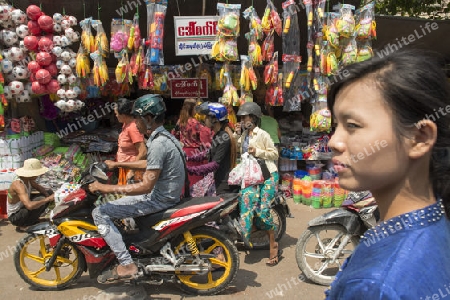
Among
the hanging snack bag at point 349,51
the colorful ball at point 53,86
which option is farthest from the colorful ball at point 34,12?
the hanging snack bag at point 349,51

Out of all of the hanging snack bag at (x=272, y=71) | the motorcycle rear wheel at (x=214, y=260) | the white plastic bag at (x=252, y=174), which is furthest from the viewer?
the hanging snack bag at (x=272, y=71)

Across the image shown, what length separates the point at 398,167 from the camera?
31.4 inches

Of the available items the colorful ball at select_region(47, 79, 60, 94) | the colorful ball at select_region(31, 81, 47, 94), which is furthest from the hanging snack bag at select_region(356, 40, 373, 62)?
the colorful ball at select_region(31, 81, 47, 94)

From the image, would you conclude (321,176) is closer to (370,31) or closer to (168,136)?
(370,31)

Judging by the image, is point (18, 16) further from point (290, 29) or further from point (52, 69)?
point (290, 29)

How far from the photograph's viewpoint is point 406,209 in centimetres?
81

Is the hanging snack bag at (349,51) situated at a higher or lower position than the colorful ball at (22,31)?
lower

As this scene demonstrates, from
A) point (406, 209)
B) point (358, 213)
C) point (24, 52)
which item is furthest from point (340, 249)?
point (24, 52)

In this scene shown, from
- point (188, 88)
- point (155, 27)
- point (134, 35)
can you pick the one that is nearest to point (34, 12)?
point (134, 35)

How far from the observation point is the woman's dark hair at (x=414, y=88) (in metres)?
0.77

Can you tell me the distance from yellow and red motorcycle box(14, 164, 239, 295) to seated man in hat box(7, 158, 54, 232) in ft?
3.50

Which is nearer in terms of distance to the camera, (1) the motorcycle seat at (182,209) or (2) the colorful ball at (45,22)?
(1) the motorcycle seat at (182,209)

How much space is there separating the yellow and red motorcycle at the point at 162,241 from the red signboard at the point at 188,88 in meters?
3.15

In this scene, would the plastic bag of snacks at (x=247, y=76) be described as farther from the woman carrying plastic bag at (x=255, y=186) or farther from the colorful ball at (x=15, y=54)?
the colorful ball at (x=15, y=54)
